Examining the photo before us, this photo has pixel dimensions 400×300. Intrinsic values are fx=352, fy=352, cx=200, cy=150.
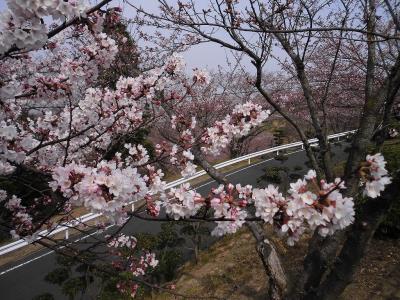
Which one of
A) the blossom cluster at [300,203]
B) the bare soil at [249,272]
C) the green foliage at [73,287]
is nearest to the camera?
the blossom cluster at [300,203]

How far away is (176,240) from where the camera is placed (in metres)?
9.55

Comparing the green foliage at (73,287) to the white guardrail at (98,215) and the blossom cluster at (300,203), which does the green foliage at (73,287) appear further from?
the blossom cluster at (300,203)

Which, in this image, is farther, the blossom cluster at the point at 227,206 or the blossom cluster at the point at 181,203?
the blossom cluster at the point at 181,203

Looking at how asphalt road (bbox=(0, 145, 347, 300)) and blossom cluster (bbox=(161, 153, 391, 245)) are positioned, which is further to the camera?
asphalt road (bbox=(0, 145, 347, 300))

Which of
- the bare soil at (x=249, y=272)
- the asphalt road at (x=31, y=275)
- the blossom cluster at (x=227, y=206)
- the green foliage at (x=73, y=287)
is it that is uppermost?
the blossom cluster at (x=227, y=206)

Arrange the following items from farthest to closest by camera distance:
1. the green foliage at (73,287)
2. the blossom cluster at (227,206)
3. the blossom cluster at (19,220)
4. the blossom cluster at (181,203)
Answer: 1. the green foliage at (73,287)
2. the blossom cluster at (19,220)
3. the blossom cluster at (181,203)
4. the blossom cluster at (227,206)

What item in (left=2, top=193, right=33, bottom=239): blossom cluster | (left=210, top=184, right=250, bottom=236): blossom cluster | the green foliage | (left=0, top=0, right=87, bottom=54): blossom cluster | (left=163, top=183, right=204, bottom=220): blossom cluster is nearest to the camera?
(left=0, top=0, right=87, bottom=54): blossom cluster

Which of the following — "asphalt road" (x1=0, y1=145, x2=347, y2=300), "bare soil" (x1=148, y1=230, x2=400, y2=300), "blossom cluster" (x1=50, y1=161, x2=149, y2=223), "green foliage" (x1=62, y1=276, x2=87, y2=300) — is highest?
"blossom cluster" (x1=50, y1=161, x2=149, y2=223)

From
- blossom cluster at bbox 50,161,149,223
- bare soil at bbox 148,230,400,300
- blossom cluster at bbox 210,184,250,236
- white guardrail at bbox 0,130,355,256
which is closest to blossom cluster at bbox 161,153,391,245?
blossom cluster at bbox 210,184,250,236

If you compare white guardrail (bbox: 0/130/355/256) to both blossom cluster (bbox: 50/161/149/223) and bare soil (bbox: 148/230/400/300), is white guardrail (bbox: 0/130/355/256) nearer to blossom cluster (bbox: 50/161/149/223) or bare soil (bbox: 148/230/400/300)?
bare soil (bbox: 148/230/400/300)

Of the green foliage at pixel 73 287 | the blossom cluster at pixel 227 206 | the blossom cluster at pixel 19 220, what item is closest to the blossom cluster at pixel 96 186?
the blossom cluster at pixel 227 206

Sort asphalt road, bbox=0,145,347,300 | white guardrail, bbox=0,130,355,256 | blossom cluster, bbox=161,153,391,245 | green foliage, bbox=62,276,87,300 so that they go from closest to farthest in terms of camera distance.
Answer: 1. blossom cluster, bbox=161,153,391,245
2. green foliage, bbox=62,276,87,300
3. asphalt road, bbox=0,145,347,300
4. white guardrail, bbox=0,130,355,256

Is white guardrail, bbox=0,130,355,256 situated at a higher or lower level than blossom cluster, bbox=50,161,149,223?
lower

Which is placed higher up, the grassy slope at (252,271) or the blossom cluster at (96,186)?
the blossom cluster at (96,186)
